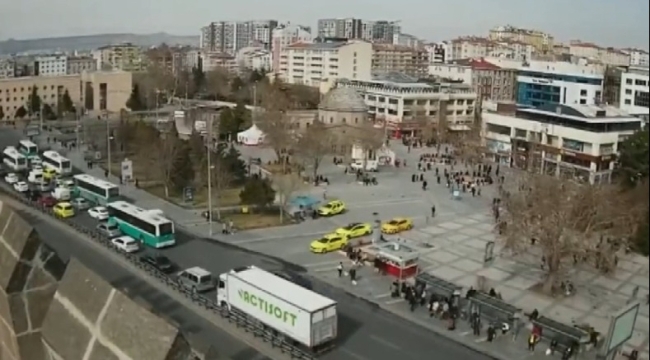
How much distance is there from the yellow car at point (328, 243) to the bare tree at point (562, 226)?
1074 mm

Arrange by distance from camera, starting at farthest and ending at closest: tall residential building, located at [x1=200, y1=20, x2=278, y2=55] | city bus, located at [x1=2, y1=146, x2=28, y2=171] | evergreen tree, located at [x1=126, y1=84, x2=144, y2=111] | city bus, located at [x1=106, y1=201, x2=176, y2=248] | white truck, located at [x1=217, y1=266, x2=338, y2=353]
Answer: tall residential building, located at [x1=200, y1=20, x2=278, y2=55] → evergreen tree, located at [x1=126, y1=84, x2=144, y2=111] → city bus, located at [x1=2, y1=146, x2=28, y2=171] → city bus, located at [x1=106, y1=201, x2=176, y2=248] → white truck, located at [x1=217, y1=266, x2=338, y2=353]

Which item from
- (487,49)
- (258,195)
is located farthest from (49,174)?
(487,49)

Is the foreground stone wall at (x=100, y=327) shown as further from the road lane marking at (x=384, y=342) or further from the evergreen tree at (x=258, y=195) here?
the evergreen tree at (x=258, y=195)

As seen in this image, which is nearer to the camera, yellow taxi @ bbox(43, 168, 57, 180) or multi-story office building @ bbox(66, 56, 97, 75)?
yellow taxi @ bbox(43, 168, 57, 180)

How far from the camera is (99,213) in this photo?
5051 mm

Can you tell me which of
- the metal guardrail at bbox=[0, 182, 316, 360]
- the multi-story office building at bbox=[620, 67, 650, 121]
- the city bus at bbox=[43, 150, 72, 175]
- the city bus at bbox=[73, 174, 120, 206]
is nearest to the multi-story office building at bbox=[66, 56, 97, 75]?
the city bus at bbox=[43, 150, 72, 175]

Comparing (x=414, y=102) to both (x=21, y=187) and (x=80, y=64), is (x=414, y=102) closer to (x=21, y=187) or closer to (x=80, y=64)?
(x=80, y=64)

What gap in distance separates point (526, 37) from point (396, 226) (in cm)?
1053

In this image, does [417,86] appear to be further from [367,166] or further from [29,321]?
[29,321]

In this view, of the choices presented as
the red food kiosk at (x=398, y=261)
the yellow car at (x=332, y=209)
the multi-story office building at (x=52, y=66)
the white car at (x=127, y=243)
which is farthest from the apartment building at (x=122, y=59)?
the red food kiosk at (x=398, y=261)

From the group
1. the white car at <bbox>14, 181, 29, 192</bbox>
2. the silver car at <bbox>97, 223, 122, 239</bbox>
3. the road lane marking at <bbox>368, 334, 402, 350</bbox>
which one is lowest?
the road lane marking at <bbox>368, 334, 402, 350</bbox>

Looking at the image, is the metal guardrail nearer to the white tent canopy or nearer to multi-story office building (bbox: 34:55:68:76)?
the white tent canopy

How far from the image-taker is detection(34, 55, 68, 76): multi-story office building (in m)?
10.5

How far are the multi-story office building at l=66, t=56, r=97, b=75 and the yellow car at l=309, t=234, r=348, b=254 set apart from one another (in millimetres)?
8146
